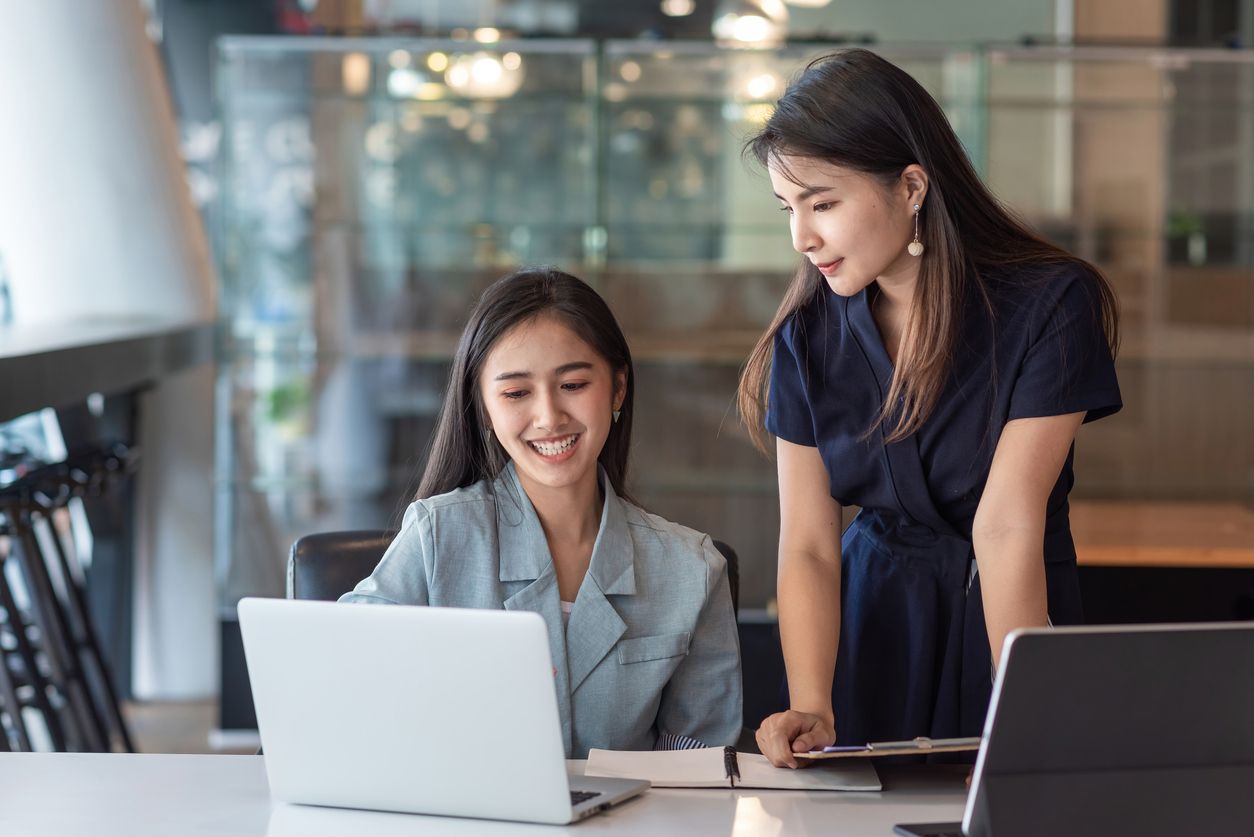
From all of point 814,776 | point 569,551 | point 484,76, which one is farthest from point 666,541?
point 484,76

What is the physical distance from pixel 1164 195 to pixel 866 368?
2450 millimetres

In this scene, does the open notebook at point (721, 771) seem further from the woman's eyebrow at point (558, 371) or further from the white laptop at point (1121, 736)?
the woman's eyebrow at point (558, 371)

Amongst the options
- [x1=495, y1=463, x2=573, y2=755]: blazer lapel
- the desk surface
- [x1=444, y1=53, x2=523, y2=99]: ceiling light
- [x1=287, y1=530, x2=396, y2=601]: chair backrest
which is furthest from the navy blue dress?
[x1=444, y1=53, x2=523, y2=99]: ceiling light

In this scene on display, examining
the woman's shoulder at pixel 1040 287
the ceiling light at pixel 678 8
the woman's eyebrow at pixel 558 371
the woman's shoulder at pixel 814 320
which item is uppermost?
the ceiling light at pixel 678 8

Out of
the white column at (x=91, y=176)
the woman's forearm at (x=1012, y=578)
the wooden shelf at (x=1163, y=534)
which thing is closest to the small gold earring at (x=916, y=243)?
the woman's forearm at (x=1012, y=578)

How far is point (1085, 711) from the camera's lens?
1178 millimetres

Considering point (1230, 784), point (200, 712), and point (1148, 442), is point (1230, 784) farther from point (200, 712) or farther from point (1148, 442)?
point (200, 712)

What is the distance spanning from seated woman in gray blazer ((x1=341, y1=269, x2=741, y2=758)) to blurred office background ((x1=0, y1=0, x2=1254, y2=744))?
1.86 metres

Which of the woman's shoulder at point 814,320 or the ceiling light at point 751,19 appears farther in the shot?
the ceiling light at point 751,19

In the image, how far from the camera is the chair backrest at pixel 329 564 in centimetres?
189

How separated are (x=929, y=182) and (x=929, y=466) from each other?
1.13 feet

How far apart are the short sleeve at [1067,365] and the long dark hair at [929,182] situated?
5cm

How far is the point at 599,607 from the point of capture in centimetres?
175

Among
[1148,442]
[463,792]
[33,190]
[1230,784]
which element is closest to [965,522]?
[1230,784]
